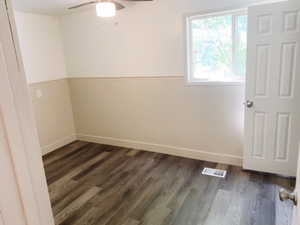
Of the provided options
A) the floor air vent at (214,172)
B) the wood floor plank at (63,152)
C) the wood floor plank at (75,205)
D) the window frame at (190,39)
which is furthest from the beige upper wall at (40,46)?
the floor air vent at (214,172)

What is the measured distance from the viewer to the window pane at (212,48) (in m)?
2.85

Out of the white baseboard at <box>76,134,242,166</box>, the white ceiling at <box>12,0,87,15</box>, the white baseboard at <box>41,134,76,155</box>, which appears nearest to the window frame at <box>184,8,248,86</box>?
the white baseboard at <box>76,134,242,166</box>

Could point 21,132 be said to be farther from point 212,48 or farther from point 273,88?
point 212,48

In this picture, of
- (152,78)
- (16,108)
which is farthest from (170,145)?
(16,108)

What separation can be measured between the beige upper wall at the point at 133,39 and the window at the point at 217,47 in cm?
14

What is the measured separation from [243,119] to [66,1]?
2925mm

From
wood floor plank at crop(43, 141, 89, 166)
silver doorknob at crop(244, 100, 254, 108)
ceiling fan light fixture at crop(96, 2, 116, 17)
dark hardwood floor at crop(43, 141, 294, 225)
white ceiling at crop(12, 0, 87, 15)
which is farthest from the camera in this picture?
wood floor plank at crop(43, 141, 89, 166)

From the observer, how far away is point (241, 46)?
2773 millimetres

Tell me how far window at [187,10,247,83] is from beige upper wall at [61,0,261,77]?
0.14m

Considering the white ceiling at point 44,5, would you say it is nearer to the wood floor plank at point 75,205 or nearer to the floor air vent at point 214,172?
the wood floor plank at point 75,205

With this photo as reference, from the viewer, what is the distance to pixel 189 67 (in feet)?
10.1

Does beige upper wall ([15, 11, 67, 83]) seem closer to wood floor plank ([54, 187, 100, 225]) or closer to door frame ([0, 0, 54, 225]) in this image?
wood floor plank ([54, 187, 100, 225])

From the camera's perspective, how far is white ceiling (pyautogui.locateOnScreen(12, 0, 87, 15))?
9.63ft

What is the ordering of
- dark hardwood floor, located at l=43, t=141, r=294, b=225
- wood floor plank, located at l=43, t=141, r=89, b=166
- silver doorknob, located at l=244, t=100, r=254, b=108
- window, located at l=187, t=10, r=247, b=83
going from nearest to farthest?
1. dark hardwood floor, located at l=43, t=141, r=294, b=225
2. silver doorknob, located at l=244, t=100, r=254, b=108
3. window, located at l=187, t=10, r=247, b=83
4. wood floor plank, located at l=43, t=141, r=89, b=166
